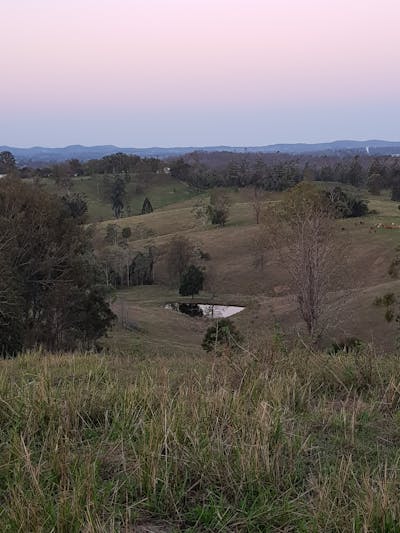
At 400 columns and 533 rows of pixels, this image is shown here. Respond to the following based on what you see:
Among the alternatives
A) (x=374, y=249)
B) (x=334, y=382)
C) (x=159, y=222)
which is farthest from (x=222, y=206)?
(x=334, y=382)

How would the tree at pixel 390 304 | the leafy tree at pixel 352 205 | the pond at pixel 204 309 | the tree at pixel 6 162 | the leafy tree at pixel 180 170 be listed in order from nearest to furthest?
the tree at pixel 390 304 < the pond at pixel 204 309 < the leafy tree at pixel 352 205 < the tree at pixel 6 162 < the leafy tree at pixel 180 170

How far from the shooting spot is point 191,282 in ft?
158

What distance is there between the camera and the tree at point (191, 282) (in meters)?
47.8

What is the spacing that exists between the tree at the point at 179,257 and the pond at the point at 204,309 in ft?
22.3

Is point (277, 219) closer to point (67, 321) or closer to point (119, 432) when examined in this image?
point (67, 321)

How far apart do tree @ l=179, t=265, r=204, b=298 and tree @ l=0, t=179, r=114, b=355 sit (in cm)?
2143

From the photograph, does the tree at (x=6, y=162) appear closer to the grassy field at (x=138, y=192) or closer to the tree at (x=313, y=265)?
the grassy field at (x=138, y=192)

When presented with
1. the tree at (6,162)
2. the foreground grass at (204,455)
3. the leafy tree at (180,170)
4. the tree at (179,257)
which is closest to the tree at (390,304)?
the foreground grass at (204,455)

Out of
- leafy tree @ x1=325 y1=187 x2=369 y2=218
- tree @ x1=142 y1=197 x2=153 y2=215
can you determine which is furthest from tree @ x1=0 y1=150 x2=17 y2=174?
leafy tree @ x1=325 y1=187 x2=369 y2=218

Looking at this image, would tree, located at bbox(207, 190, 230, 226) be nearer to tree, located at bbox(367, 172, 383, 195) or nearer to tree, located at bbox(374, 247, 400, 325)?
tree, located at bbox(367, 172, 383, 195)

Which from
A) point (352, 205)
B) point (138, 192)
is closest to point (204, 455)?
point (352, 205)

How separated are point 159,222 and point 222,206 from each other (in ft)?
38.9

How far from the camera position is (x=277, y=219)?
32.8 meters

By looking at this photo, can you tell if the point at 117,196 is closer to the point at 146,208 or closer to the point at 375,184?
the point at 146,208
